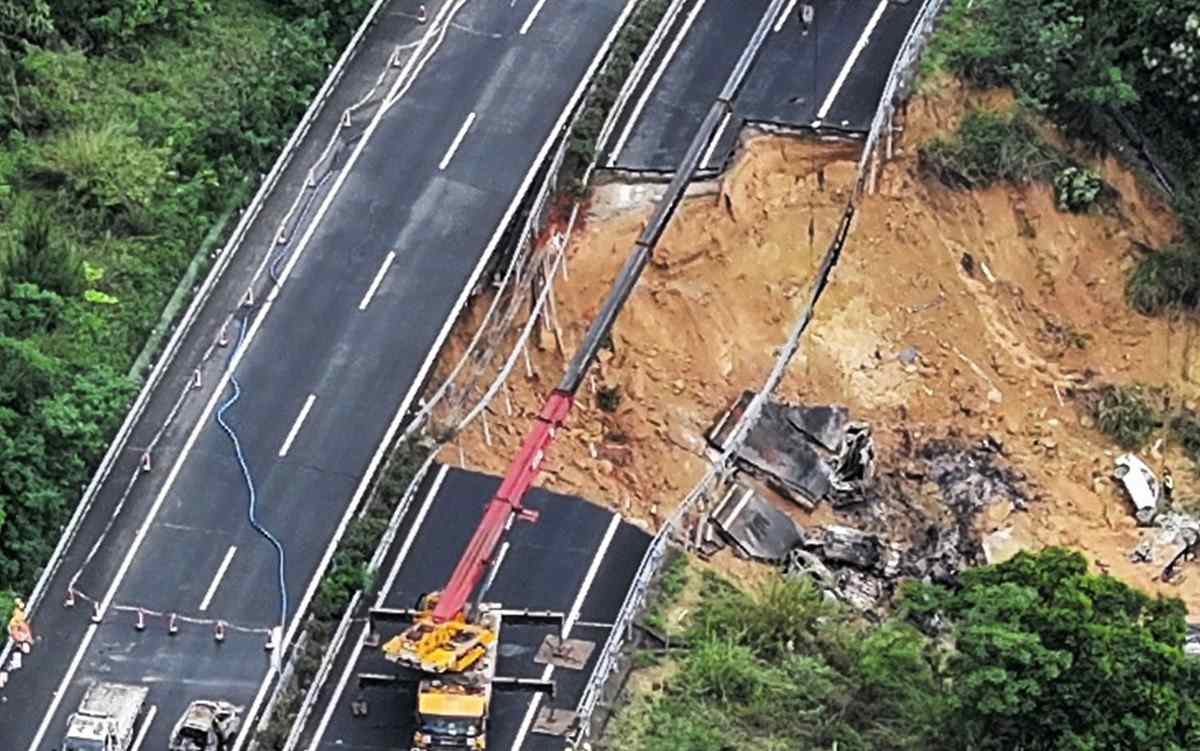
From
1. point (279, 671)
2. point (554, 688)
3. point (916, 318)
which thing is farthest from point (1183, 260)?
point (279, 671)

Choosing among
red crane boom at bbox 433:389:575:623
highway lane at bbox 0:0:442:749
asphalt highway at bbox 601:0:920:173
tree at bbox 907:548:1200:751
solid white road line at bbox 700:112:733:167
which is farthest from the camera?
asphalt highway at bbox 601:0:920:173

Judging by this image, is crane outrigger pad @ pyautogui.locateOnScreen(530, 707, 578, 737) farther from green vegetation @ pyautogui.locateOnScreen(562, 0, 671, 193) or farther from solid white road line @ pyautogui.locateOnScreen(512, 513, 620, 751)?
green vegetation @ pyautogui.locateOnScreen(562, 0, 671, 193)

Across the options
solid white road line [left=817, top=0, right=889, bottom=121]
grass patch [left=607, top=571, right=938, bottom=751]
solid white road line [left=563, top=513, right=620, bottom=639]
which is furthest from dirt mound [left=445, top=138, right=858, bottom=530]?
grass patch [left=607, top=571, right=938, bottom=751]

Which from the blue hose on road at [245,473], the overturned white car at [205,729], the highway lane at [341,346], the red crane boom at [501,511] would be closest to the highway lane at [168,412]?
the highway lane at [341,346]

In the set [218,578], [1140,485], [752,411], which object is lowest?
[218,578]

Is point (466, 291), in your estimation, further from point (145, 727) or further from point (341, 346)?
point (145, 727)

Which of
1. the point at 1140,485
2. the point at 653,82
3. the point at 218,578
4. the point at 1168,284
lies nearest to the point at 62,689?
the point at 218,578
